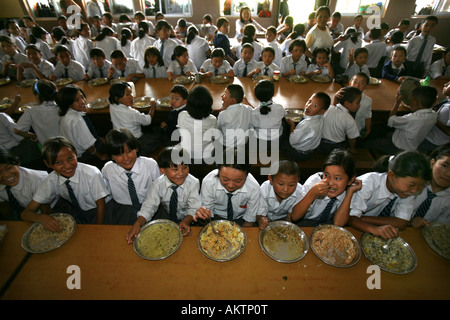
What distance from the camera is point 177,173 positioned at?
2010 millimetres

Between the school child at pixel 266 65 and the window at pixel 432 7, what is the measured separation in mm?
10543

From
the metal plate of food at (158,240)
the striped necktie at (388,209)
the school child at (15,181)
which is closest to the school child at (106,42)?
the school child at (15,181)

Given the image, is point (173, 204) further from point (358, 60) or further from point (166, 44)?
point (166, 44)

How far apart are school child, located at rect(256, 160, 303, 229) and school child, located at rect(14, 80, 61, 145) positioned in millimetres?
3131

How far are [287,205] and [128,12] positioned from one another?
12.4m

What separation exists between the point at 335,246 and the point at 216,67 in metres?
4.12

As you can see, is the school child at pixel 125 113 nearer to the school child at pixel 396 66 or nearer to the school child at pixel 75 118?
the school child at pixel 75 118

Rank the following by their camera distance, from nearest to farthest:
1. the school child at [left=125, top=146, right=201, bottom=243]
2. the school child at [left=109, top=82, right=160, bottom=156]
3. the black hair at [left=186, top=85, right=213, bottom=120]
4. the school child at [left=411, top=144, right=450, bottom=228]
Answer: the school child at [left=411, top=144, right=450, bottom=228], the school child at [left=125, top=146, right=201, bottom=243], the black hair at [left=186, top=85, right=213, bottom=120], the school child at [left=109, top=82, right=160, bottom=156]

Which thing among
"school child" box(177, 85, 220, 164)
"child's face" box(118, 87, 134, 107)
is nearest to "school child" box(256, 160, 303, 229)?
"school child" box(177, 85, 220, 164)

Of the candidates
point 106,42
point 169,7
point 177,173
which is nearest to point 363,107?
point 177,173

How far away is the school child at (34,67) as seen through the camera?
448cm

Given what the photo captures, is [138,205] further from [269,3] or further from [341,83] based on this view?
[269,3]

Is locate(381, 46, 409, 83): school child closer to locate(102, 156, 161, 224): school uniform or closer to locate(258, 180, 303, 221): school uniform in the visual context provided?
locate(258, 180, 303, 221): school uniform

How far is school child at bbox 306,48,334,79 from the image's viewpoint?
461cm
